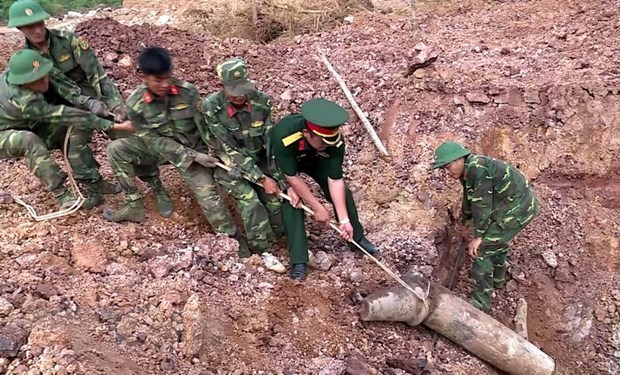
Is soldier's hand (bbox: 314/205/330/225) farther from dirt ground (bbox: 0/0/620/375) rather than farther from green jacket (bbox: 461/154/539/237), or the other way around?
green jacket (bbox: 461/154/539/237)

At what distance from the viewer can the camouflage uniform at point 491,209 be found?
435 centimetres

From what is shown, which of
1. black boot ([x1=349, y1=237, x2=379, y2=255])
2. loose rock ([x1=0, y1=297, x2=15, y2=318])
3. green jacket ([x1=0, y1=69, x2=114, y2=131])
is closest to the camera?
loose rock ([x1=0, y1=297, x2=15, y2=318])

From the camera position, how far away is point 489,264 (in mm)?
4844

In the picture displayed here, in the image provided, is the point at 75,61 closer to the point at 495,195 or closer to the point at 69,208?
the point at 69,208

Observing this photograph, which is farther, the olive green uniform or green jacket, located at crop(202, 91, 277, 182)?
green jacket, located at crop(202, 91, 277, 182)

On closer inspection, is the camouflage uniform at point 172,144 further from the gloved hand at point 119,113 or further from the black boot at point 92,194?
the black boot at point 92,194

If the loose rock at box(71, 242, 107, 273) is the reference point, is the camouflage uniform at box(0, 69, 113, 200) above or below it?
above

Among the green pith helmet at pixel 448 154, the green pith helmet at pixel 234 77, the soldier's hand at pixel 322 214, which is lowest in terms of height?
the soldier's hand at pixel 322 214

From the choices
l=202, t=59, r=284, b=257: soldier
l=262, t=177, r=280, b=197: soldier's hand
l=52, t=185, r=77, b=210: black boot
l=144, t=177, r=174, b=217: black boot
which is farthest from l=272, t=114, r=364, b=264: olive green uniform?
l=52, t=185, r=77, b=210: black boot

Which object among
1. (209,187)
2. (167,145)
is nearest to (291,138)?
(209,187)

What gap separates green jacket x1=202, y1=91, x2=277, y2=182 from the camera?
170 inches

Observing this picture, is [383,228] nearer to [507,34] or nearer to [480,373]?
[480,373]

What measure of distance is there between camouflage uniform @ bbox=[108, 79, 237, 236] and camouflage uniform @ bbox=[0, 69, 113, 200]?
29 centimetres

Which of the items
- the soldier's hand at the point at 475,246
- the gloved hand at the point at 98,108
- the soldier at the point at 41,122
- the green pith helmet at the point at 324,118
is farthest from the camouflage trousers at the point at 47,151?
the soldier's hand at the point at 475,246
